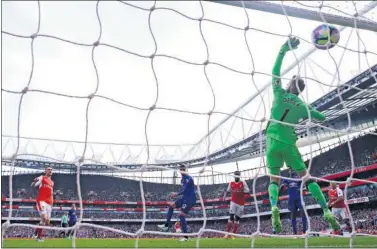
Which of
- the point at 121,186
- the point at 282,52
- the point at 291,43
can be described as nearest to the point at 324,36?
the point at 291,43

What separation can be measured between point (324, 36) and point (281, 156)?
1.41 m

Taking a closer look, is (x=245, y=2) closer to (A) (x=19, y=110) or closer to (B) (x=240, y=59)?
(B) (x=240, y=59)

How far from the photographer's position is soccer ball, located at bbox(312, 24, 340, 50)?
15.1 ft

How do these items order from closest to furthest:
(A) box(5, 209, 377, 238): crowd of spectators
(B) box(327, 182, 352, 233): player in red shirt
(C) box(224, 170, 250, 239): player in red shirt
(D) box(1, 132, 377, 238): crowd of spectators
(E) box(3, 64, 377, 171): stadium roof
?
(C) box(224, 170, 250, 239): player in red shirt → (B) box(327, 182, 352, 233): player in red shirt → (E) box(3, 64, 377, 171): stadium roof → (A) box(5, 209, 377, 238): crowd of spectators → (D) box(1, 132, 377, 238): crowd of spectators

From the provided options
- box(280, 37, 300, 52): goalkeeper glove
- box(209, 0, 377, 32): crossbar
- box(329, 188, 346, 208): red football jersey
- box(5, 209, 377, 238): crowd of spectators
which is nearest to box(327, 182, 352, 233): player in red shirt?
box(329, 188, 346, 208): red football jersey

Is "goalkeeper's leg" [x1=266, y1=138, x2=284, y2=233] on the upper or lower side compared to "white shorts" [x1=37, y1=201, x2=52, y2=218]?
upper

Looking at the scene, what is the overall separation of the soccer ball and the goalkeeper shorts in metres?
1.14

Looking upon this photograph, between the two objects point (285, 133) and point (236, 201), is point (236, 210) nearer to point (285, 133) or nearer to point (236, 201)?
point (236, 201)

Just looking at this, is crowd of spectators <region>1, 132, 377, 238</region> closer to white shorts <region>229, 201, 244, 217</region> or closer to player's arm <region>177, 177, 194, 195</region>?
white shorts <region>229, 201, 244, 217</region>

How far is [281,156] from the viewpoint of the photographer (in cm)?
465

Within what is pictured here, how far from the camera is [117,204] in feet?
98.8

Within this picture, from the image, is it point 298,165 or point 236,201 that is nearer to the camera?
point 298,165

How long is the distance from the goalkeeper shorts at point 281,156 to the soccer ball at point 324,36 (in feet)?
3.75

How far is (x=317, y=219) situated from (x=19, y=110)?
763 inches
